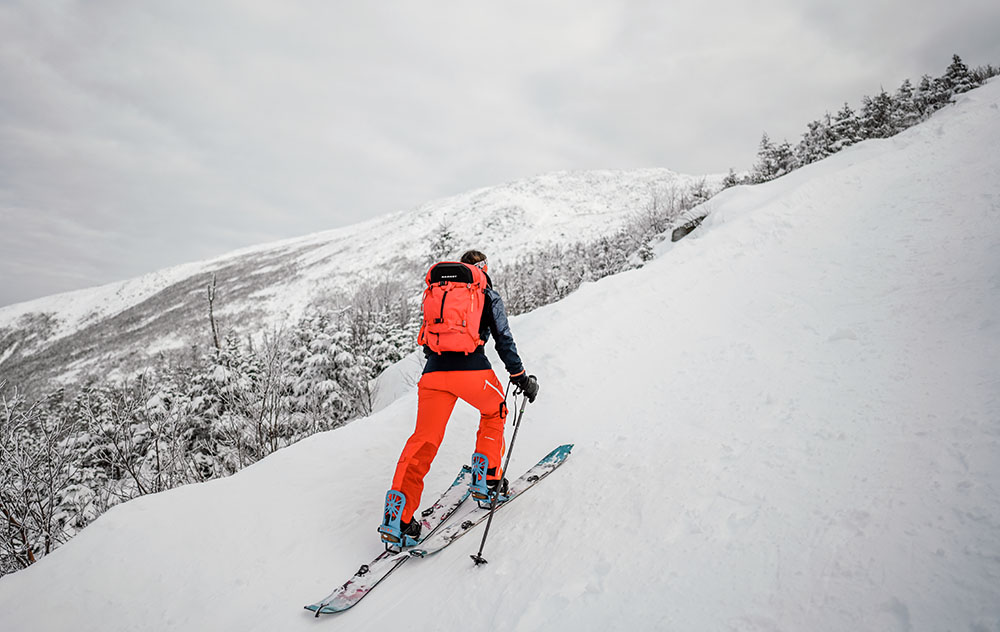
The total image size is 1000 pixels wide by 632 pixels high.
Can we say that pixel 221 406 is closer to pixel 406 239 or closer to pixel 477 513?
pixel 477 513

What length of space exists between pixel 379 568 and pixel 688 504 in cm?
247

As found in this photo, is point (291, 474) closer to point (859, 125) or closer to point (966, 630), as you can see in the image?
point (966, 630)

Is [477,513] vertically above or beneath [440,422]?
beneath

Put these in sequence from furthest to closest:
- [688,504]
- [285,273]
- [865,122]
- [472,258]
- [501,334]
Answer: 1. [285,273]
2. [865,122]
3. [472,258]
4. [501,334]
5. [688,504]

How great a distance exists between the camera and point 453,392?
12.0 ft

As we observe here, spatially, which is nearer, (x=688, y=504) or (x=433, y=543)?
(x=688, y=504)

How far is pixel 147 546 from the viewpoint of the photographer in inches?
142

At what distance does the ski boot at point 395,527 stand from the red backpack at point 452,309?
1286 millimetres

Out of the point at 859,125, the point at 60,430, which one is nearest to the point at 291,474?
the point at 60,430

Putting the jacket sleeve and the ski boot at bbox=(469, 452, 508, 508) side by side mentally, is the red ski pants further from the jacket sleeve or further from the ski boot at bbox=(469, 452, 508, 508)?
the jacket sleeve

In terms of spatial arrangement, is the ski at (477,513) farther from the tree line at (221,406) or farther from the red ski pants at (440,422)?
the tree line at (221,406)

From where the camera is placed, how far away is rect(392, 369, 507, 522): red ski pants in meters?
3.50

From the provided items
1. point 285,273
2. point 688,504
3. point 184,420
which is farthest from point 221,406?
point 285,273

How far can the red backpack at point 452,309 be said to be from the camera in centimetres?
358
